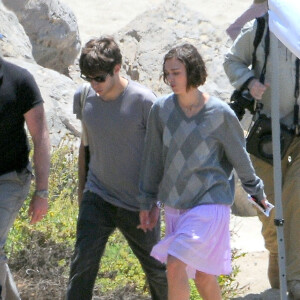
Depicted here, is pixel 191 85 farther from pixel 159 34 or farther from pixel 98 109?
pixel 159 34

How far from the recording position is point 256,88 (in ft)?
18.2

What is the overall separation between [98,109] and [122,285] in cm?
132

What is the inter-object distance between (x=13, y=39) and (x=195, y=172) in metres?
4.59

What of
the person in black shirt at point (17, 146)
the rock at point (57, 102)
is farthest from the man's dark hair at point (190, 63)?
the rock at point (57, 102)

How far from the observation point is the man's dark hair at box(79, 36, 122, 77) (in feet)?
16.1

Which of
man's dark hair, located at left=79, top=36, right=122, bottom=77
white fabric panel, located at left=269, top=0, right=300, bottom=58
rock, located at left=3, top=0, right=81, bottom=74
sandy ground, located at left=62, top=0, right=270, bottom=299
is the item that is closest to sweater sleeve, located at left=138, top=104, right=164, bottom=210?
man's dark hair, located at left=79, top=36, right=122, bottom=77

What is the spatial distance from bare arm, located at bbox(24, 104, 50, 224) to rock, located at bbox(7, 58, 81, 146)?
279 centimetres

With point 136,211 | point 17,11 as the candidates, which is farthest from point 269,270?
point 17,11

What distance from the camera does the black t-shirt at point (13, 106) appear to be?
4.84 meters

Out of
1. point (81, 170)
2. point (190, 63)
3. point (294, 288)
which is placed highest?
point (190, 63)

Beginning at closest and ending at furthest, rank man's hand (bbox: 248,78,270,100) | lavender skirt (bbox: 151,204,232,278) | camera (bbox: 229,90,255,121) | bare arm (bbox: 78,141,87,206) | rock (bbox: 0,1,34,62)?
1. lavender skirt (bbox: 151,204,232,278)
2. bare arm (bbox: 78,141,87,206)
3. man's hand (bbox: 248,78,270,100)
4. camera (bbox: 229,90,255,121)
5. rock (bbox: 0,1,34,62)

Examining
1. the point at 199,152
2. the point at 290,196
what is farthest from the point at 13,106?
the point at 290,196

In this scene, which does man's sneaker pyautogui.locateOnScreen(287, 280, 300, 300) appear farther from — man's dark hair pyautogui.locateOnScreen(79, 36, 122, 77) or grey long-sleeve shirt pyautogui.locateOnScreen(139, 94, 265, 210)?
man's dark hair pyautogui.locateOnScreen(79, 36, 122, 77)

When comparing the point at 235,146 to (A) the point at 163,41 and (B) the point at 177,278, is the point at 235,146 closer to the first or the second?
(B) the point at 177,278
